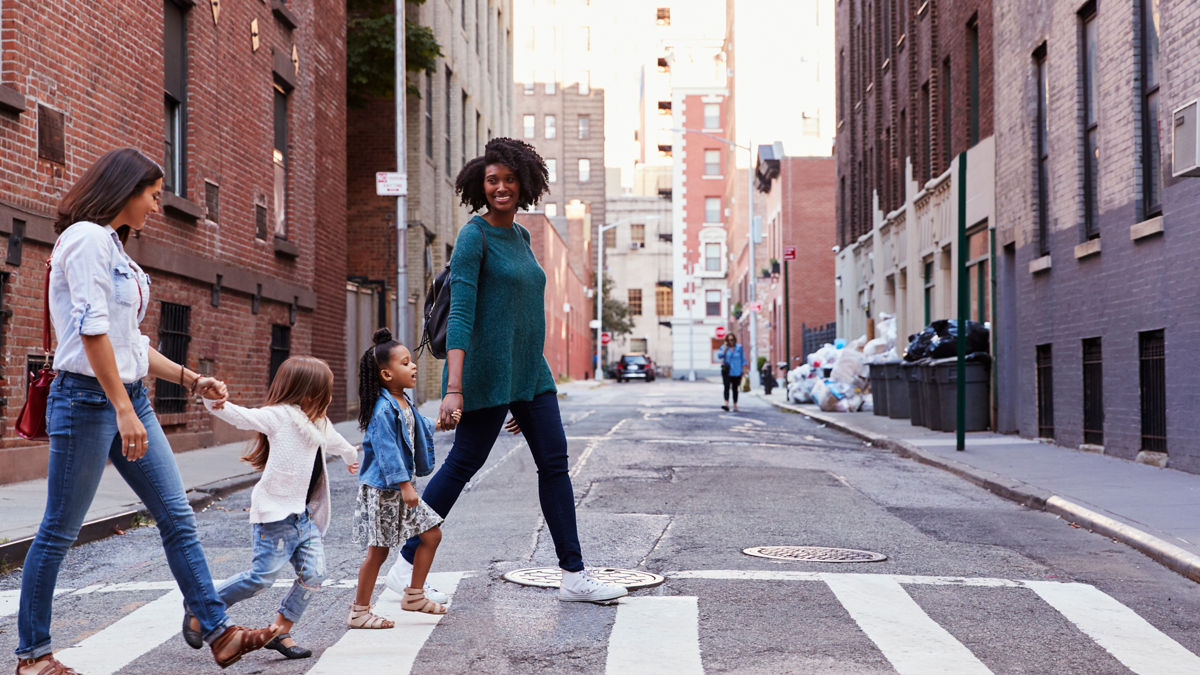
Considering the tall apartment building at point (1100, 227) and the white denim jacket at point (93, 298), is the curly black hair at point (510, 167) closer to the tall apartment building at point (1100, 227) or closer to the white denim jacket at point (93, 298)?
the white denim jacket at point (93, 298)

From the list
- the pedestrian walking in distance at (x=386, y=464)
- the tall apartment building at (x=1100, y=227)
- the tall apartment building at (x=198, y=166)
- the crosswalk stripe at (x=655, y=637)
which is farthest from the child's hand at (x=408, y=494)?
the tall apartment building at (x=198, y=166)

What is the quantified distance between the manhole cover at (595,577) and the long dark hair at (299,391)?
1.85m

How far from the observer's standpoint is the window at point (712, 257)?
91.0 meters

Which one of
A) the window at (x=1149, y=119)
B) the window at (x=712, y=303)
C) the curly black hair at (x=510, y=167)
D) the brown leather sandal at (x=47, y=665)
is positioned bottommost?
the brown leather sandal at (x=47, y=665)

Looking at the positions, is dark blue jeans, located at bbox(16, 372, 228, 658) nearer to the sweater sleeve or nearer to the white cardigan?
the white cardigan

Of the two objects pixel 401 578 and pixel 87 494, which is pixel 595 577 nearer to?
pixel 401 578

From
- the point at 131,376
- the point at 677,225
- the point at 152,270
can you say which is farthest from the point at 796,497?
the point at 677,225

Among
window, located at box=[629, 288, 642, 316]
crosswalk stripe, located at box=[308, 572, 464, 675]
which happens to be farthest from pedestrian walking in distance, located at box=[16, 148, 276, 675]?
window, located at box=[629, 288, 642, 316]

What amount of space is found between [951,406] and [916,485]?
24.9 feet

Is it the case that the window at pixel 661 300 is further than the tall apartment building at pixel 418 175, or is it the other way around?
the window at pixel 661 300

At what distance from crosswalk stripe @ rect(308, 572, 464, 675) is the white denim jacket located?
1.32 m

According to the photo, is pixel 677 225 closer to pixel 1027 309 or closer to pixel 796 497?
pixel 1027 309

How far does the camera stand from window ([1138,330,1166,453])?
13328 millimetres

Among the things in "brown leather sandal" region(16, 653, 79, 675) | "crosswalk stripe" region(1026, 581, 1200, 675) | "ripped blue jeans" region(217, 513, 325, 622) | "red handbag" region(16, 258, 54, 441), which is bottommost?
"crosswalk stripe" region(1026, 581, 1200, 675)
